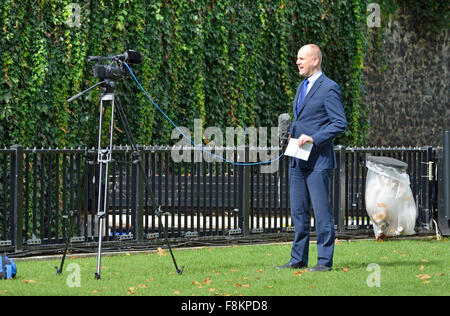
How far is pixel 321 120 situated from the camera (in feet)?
25.5

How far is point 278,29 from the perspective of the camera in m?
15.8

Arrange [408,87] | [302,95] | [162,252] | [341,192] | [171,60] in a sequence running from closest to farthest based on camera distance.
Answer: [302,95] → [162,252] → [341,192] → [171,60] → [408,87]

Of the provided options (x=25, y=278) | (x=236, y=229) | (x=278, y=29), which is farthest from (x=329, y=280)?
(x=278, y=29)

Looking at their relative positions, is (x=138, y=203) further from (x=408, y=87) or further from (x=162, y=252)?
(x=408, y=87)

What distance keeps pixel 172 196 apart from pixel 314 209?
9.68 feet

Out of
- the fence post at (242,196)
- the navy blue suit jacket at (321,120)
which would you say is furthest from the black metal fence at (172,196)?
the navy blue suit jacket at (321,120)

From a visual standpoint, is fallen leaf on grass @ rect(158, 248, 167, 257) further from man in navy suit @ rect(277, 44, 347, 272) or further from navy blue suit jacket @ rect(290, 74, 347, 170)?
navy blue suit jacket @ rect(290, 74, 347, 170)

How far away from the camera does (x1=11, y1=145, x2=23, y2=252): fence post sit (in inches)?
359

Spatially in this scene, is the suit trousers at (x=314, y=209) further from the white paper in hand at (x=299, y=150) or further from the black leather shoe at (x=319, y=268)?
the white paper in hand at (x=299, y=150)

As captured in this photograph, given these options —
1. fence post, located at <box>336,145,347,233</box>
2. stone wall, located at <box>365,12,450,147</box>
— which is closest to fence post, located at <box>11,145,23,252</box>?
fence post, located at <box>336,145,347,233</box>

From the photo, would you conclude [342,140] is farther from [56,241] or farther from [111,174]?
[56,241]

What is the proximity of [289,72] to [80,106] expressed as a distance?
5.47 metres

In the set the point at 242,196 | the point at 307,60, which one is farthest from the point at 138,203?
the point at 307,60
